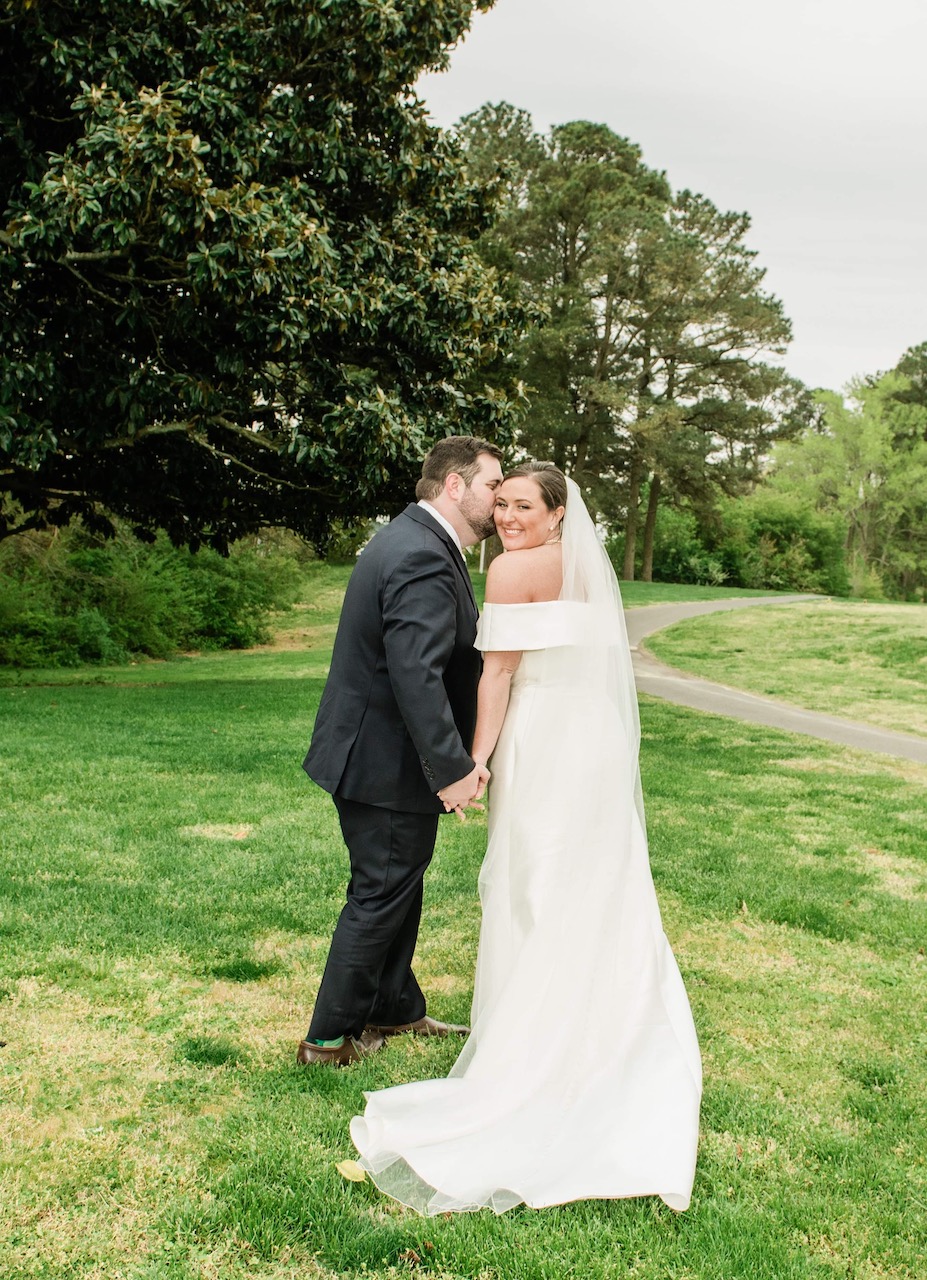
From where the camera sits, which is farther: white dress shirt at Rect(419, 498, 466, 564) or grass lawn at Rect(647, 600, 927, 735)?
grass lawn at Rect(647, 600, 927, 735)

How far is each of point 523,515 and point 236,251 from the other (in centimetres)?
768

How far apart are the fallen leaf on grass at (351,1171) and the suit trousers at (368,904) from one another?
0.71 m

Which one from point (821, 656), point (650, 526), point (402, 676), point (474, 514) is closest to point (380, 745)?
point (402, 676)

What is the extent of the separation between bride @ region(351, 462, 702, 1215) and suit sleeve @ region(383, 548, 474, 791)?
0.17 m

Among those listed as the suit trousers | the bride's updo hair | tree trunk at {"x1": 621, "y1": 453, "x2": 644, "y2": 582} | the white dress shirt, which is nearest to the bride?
the bride's updo hair

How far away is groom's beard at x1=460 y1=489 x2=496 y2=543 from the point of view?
12.1 ft

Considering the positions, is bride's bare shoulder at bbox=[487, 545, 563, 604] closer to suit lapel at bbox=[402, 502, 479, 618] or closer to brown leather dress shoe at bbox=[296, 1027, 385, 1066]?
suit lapel at bbox=[402, 502, 479, 618]

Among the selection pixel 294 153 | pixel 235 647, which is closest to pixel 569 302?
pixel 235 647

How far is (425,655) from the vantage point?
11.2 ft

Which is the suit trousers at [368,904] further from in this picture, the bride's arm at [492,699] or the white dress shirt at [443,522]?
the white dress shirt at [443,522]

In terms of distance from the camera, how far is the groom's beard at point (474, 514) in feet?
12.1

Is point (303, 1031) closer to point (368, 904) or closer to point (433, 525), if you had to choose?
point (368, 904)

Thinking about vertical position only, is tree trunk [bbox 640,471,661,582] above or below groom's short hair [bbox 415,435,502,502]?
above

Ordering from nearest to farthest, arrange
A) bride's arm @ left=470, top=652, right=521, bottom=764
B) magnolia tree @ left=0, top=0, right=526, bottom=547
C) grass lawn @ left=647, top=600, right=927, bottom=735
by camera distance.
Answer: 1. bride's arm @ left=470, top=652, right=521, bottom=764
2. magnolia tree @ left=0, top=0, right=526, bottom=547
3. grass lawn @ left=647, top=600, right=927, bottom=735
